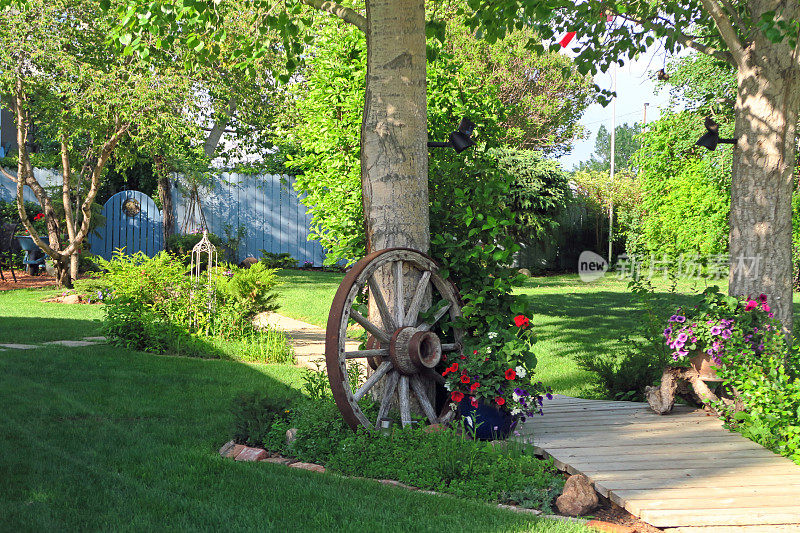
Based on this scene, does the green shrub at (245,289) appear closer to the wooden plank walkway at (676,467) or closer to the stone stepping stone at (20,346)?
the stone stepping stone at (20,346)

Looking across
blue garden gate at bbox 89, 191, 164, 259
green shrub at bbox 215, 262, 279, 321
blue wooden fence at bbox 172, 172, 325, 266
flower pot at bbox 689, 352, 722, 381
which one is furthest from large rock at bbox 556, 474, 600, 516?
blue wooden fence at bbox 172, 172, 325, 266

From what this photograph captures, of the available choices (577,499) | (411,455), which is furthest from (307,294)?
(577,499)

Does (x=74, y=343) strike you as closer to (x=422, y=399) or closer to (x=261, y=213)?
(x=422, y=399)

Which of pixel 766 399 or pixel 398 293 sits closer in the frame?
pixel 766 399

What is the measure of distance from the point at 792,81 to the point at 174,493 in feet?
16.4

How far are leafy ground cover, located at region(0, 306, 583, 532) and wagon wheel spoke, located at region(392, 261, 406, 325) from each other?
3.30ft

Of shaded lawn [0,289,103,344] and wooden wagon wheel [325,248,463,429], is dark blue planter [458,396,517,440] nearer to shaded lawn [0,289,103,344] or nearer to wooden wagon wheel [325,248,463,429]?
wooden wagon wheel [325,248,463,429]

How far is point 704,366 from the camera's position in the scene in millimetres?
5160

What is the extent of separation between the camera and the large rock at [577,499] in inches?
134

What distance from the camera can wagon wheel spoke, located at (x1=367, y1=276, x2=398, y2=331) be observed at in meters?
4.51

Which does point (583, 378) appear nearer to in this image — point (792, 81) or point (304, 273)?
point (792, 81)

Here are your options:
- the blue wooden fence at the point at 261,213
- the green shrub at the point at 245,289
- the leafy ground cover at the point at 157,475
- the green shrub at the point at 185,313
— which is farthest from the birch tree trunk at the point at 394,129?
the blue wooden fence at the point at 261,213

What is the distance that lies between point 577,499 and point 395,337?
1528 mm

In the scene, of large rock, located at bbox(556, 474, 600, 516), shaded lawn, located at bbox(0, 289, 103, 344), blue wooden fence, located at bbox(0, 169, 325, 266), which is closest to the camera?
large rock, located at bbox(556, 474, 600, 516)
